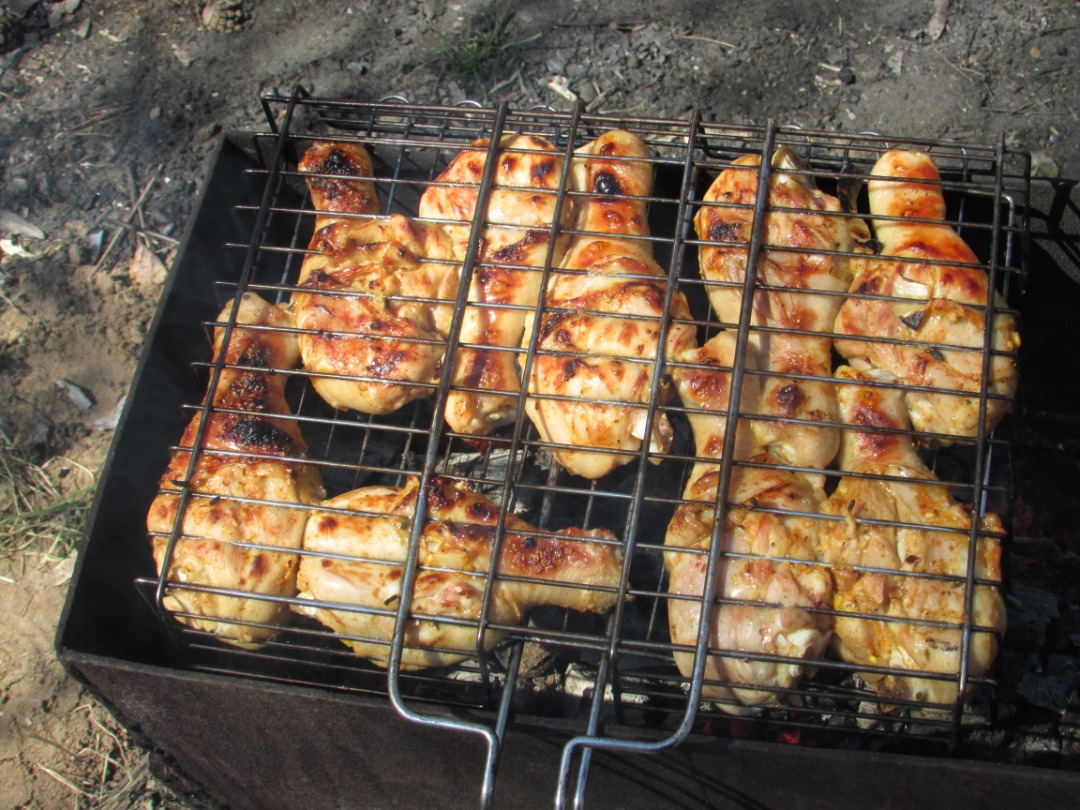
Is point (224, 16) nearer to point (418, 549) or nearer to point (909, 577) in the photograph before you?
point (418, 549)

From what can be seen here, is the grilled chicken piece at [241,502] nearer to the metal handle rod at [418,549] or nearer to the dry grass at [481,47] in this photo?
the metal handle rod at [418,549]

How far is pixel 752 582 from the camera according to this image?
7.41ft

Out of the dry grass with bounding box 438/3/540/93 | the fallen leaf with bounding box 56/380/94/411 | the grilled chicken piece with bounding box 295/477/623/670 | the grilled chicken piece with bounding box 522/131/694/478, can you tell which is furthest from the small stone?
the grilled chicken piece with bounding box 295/477/623/670

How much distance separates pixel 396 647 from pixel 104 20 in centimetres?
463

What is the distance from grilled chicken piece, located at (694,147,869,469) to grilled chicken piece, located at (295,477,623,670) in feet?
2.29

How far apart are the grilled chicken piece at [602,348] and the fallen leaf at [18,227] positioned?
300 cm

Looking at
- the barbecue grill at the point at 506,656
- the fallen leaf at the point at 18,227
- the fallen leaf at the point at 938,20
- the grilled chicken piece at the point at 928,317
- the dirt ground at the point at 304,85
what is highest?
the fallen leaf at the point at 938,20

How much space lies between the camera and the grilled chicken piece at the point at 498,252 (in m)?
2.71

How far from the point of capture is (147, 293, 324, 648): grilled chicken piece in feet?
7.96

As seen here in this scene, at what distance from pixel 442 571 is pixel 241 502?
69 centimetres

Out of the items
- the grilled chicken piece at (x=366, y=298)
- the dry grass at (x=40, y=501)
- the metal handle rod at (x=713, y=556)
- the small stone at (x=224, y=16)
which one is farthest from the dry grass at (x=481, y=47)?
the dry grass at (x=40, y=501)

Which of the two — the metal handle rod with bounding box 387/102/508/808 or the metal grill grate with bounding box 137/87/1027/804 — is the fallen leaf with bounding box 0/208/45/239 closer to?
the metal grill grate with bounding box 137/87/1027/804

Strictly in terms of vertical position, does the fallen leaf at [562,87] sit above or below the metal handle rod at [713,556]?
above

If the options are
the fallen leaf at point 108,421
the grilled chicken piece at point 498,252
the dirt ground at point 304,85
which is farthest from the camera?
the dirt ground at point 304,85
